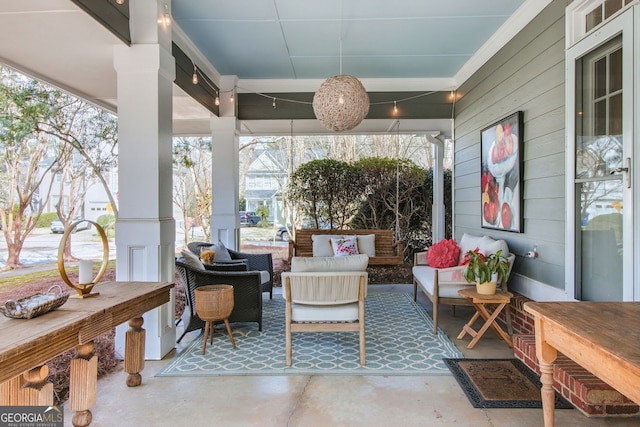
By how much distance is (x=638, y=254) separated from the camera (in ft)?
7.23

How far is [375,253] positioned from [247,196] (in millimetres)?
6129

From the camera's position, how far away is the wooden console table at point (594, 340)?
117 centimetres

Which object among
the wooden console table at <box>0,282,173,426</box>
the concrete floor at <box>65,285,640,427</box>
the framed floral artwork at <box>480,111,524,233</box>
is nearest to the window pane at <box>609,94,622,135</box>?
the framed floral artwork at <box>480,111,524,233</box>

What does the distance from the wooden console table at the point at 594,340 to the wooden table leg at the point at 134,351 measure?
233cm

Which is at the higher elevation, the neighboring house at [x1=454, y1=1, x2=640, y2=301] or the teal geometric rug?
the neighboring house at [x1=454, y1=1, x2=640, y2=301]

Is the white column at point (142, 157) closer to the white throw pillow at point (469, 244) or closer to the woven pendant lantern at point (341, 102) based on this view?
the woven pendant lantern at point (341, 102)

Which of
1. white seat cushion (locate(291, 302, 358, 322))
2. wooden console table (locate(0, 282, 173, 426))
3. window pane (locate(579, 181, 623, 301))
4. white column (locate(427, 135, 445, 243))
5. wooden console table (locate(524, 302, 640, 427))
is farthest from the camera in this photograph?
white column (locate(427, 135, 445, 243))

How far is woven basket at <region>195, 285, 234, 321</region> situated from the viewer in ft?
10.4

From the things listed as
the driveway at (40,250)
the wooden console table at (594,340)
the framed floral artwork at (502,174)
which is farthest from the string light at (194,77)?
the driveway at (40,250)

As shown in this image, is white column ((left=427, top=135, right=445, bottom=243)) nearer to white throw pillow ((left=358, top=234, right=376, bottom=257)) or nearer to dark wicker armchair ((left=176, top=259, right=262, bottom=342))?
white throw pillow ((left=358, top=234, right=376, bottom=257))

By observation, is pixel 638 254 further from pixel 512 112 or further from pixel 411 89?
pixel 411 89

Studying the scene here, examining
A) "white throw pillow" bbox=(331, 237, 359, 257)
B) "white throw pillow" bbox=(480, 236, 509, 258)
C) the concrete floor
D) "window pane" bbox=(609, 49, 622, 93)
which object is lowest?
the concrete floor

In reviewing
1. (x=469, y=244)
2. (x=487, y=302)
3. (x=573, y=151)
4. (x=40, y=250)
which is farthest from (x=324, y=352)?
(x=40, y=250)

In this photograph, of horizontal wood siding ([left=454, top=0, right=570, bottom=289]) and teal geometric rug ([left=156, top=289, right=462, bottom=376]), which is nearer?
teal geometric rug ([left=156, top=289, right=462, bottom=376])
